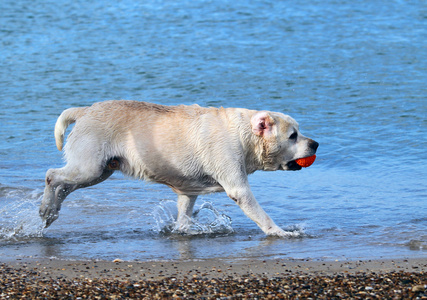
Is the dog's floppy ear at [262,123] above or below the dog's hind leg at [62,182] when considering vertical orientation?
above

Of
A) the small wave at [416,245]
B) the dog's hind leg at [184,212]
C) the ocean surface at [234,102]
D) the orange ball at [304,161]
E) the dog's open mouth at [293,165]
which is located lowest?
the ocean surface at [234,102]

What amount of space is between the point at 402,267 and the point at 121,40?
1773 centimetres

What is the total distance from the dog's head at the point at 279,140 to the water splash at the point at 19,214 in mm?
2525

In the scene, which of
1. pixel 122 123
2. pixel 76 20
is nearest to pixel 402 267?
pixel 122 123

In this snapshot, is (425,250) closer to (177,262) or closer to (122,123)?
(177,262)

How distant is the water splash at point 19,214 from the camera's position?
7.61 m

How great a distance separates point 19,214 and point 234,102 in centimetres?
785

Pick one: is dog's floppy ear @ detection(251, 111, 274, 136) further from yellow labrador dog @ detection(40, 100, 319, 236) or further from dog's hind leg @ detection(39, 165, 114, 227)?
dog's hind leg @ detection(39, 165, 114, 227)

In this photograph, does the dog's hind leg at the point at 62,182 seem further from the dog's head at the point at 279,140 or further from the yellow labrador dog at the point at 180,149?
the dog's head at the point at 279,140

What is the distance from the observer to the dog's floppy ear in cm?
740

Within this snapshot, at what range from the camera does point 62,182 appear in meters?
7.50

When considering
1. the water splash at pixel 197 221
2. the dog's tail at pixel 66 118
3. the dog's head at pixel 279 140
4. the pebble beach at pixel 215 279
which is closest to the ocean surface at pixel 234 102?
the water splash at pixel 197 221

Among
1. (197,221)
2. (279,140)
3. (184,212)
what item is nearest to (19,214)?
(184,212)

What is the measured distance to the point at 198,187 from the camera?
769 centimetres
